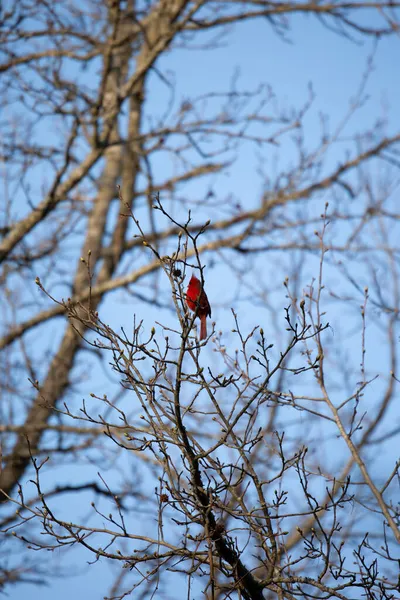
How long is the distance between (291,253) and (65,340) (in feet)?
11.6

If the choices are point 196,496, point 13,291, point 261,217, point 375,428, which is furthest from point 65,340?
point 196,496

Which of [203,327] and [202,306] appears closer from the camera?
[202,306]

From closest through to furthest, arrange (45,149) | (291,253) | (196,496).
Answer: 1. (196,496)
2. (45,149)
3. (291,253)

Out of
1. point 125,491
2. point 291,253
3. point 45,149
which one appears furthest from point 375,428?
point 45,149

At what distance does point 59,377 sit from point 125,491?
1729 millimetres

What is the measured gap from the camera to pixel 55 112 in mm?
7043

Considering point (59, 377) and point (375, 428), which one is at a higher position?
point (59, 377)

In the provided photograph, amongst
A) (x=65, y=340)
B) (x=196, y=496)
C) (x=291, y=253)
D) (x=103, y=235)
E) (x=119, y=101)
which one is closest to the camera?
(x=196, y=496)

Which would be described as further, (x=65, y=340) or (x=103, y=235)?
(x=103, y=235)

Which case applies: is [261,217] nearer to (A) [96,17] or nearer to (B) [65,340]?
(B) [65,340]

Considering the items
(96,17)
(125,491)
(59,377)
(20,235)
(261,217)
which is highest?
(96,17)

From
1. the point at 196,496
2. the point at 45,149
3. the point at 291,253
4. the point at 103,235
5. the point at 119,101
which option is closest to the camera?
the point at 196,496

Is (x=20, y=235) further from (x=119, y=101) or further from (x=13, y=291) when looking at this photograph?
(x=119, y=101)

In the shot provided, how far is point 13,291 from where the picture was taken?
8562mm
